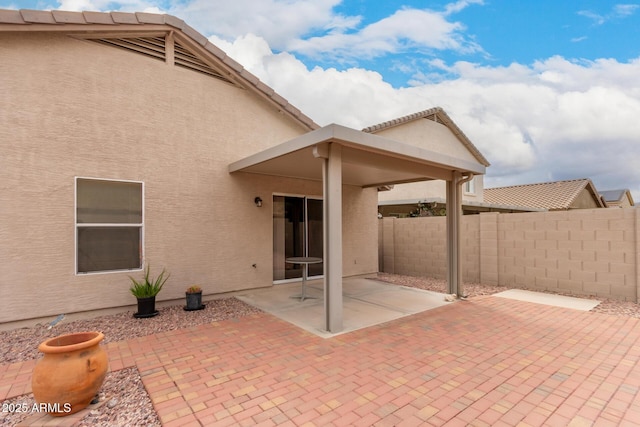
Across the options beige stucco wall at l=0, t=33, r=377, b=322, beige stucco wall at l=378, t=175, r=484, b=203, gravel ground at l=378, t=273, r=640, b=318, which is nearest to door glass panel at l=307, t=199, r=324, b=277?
beige stucco wall at l=0, t=33, r=377, b=322

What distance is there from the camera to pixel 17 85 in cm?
578

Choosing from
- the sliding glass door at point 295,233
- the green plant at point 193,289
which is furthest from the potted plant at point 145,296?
the sliding glass door at point 295,233

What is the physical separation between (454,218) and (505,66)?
9.29m

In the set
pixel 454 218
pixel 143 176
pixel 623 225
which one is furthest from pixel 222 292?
pixel 623 225

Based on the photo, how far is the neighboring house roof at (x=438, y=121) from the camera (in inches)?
649

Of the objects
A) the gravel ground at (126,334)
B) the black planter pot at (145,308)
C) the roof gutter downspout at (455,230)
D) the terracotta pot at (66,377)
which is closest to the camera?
the terracotta pot at (66,377)

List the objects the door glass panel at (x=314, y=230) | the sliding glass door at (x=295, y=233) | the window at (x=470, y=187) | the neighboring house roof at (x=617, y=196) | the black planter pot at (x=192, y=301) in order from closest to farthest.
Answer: the black planter pot at (x=192, y=301) < the sliding glass door at (x=295, y=233) < the door glass panel at (x=314, y=230) < the window at (x=470, y=187) < the neighboring house roof at (x=617, y=196)

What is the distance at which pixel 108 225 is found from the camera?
259 inches

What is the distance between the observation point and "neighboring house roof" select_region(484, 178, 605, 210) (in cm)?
2008

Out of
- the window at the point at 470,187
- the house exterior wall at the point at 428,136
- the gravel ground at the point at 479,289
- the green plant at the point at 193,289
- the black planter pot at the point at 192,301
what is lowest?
the gravel ground at the point at 479,289

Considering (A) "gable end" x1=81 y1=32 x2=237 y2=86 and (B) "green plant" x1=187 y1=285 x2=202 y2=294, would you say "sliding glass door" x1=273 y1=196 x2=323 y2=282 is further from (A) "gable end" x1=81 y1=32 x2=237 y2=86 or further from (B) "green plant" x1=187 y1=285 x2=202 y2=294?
(A) "gable end" x1=81 y1=32 x2=237 y2=86

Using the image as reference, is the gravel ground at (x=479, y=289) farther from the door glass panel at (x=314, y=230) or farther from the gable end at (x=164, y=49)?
the gable end at (x=164, y=49)

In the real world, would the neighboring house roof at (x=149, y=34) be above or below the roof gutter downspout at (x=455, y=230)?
above

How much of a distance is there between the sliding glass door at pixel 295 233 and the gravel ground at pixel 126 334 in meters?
1.99
